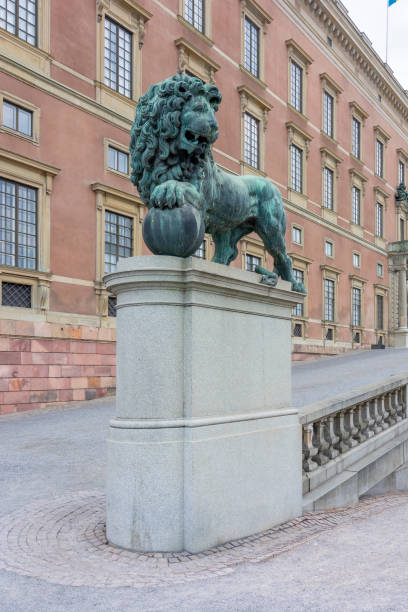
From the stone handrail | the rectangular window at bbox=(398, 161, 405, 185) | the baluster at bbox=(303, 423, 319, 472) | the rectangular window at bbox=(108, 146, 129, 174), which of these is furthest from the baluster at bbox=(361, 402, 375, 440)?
the rectangular window at bbox=(398, 161, 405, 185)

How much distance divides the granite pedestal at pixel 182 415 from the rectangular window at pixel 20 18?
45.2 ft

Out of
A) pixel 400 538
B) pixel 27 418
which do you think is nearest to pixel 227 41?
pixel 27 418

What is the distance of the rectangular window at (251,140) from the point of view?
2545 cm

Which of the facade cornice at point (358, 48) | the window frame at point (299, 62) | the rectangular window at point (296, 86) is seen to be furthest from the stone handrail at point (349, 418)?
the facade cornice at point (358, 48)

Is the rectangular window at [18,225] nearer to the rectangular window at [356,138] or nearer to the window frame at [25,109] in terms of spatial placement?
the window frame at [25,109]

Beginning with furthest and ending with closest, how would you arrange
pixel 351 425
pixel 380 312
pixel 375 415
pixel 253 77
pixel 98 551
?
pixel 380 312, pixel 253 77, pixel 375 415, pixel 351 425, pixel 98 551

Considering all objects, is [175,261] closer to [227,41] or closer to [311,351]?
[227,41]

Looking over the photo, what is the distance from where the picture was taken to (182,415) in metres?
4.48

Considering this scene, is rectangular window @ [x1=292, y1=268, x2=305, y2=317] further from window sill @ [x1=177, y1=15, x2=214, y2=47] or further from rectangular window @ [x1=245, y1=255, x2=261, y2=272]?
window sill @ [x1=177, y1=15, x2=214, y2=47]

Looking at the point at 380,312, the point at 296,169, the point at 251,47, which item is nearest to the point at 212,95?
the point at 251,47

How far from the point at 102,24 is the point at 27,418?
1223cm

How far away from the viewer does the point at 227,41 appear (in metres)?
24.1

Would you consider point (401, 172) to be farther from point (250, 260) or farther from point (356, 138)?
point (250, 260)

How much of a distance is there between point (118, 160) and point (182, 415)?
607 inches
